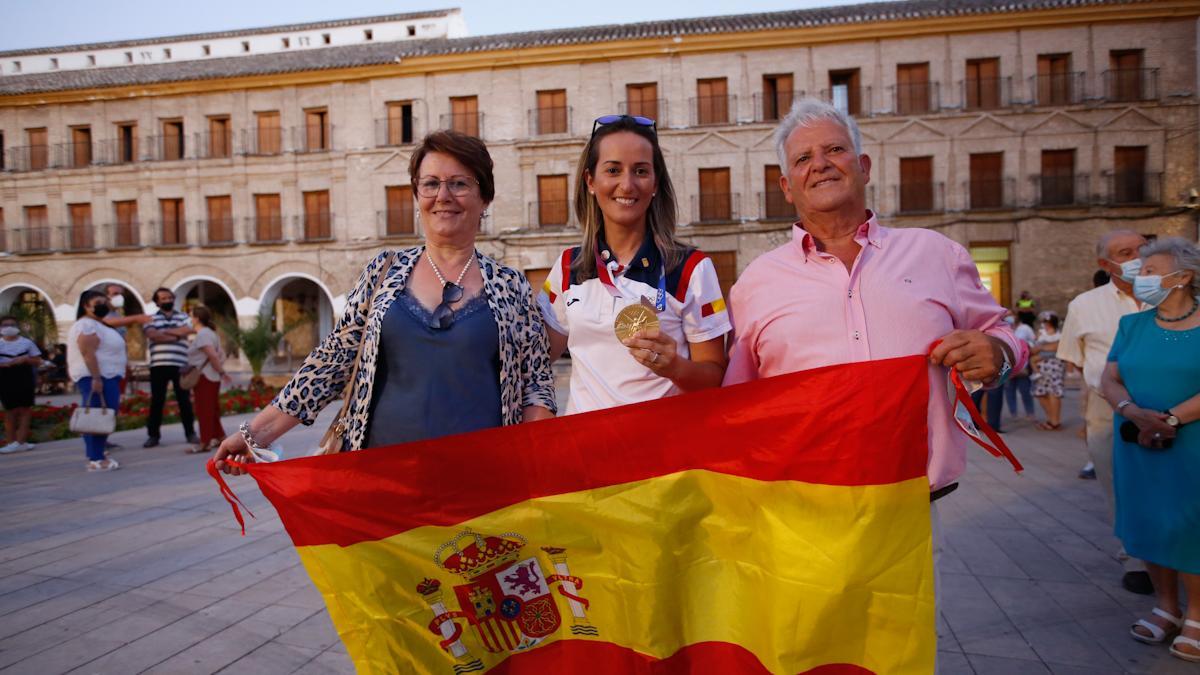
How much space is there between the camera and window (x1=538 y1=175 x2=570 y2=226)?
89.4 feet

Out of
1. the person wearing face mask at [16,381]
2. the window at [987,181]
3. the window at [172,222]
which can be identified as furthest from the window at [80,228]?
the window at [987,181]

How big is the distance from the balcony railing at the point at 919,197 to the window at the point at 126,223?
3126cm

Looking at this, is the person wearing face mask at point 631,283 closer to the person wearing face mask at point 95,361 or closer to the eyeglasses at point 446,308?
the eyeglasses at point 446,308

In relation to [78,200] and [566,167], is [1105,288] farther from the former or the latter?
[78,200]

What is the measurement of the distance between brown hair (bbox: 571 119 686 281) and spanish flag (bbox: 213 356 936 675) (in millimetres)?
574

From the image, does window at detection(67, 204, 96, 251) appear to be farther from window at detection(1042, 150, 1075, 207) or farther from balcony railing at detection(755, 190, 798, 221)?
window at detection(1042, 150, 1075, 207)

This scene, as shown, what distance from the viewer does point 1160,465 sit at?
3.42 metres

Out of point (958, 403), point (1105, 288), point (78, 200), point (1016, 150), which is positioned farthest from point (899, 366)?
point (78, 200)

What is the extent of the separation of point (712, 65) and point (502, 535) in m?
27.0

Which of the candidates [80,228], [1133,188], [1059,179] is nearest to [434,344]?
[1059,179]

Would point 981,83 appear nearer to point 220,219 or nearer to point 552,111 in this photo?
point 552,111

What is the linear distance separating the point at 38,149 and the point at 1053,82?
42.0 m

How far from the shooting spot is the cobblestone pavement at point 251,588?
3248 millimetres

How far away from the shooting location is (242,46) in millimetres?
35344
